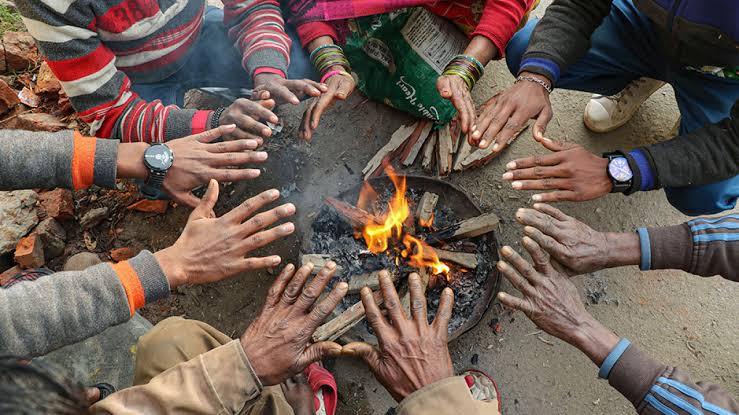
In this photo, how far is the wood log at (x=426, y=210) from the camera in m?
3.44

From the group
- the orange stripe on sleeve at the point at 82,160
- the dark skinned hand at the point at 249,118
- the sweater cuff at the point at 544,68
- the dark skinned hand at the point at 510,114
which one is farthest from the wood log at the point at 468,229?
the orange stripe on sleeve at the point at 82,160

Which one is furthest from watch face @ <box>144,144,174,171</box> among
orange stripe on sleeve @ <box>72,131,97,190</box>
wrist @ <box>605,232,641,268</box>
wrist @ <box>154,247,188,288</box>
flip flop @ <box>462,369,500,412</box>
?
wrist @ <box>605,232,641,268</box>

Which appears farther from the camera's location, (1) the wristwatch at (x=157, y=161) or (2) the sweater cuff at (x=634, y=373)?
(1) the wristwatch at (x=157, y=161)

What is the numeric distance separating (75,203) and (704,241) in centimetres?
440

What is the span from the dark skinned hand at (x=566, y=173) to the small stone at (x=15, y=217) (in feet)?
11.8

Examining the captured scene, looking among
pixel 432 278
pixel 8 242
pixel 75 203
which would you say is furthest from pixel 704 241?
pixel 8 242

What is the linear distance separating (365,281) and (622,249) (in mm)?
1549

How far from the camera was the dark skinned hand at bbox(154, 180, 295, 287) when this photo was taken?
95.9 inches

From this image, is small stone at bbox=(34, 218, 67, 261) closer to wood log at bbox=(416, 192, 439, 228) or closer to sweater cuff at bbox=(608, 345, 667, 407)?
wood log at bbox=(416, 192, 439, 228)

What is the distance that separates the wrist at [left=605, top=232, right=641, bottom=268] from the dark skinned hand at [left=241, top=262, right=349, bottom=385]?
4.91ft

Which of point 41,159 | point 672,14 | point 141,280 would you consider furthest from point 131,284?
point 672,14

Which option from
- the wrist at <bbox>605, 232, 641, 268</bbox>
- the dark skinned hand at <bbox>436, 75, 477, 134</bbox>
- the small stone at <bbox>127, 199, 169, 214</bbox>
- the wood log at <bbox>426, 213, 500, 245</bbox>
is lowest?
the small stone at <bbox>127, 199, 169, 214</bbox>

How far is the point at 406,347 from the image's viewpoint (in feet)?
7.75

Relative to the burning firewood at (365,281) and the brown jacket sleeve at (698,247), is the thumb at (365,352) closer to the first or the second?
the burning firewood at (365,281)
